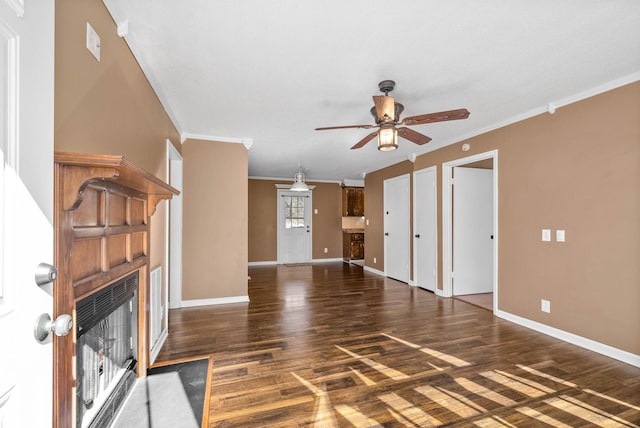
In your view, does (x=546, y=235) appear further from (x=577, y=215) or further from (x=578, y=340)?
(x=578, y=340)

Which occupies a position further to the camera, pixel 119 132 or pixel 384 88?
pixel 384 88

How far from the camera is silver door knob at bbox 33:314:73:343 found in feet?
2.31

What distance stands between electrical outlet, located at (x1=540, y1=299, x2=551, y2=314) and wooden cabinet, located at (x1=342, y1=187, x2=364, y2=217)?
17.5 feet

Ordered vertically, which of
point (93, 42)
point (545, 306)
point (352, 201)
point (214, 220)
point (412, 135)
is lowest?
point (545, 306)

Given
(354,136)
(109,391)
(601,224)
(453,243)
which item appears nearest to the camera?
(109,391)

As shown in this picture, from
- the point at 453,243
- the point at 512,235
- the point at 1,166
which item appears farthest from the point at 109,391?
the point at 453,243

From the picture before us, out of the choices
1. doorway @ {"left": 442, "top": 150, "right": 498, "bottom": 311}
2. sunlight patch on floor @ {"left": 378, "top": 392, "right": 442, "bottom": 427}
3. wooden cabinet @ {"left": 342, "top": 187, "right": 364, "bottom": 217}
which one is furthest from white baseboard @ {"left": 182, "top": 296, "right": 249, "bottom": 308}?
wooden cabinet @ {"left": 342, "top": 187, "right": 364, "bottom": 217}

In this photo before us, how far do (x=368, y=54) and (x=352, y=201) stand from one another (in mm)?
6172

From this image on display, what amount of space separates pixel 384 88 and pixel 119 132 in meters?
2.02

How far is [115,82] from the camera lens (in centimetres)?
178

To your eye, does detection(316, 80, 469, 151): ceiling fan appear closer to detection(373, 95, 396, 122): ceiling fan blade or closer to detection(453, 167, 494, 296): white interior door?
detection(373, 95, 396, 122): ceiling fan blade

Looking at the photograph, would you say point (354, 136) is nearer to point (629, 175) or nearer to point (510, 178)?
point (510, 178)

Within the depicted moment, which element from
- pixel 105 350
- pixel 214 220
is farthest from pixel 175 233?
pixel 105 350

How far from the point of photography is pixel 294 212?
823 cm
